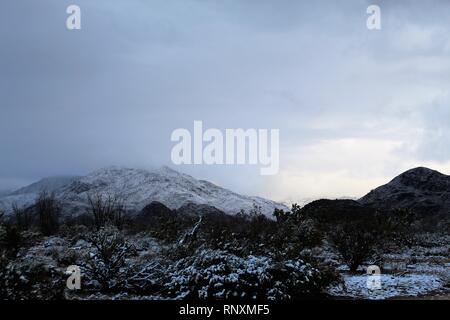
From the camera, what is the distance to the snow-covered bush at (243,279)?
1163 cm

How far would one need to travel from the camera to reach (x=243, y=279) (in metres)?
11.9

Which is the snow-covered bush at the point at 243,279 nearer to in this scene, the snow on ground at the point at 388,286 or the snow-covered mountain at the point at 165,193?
the snow on ground at the point at 388,286

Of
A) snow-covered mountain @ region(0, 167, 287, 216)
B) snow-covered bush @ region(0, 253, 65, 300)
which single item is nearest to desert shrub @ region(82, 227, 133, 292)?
snow-covered bush @ region(0, 253, 65, 300)

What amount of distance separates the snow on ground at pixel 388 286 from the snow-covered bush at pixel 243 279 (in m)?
0.93

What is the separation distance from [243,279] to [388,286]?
15.8 ft

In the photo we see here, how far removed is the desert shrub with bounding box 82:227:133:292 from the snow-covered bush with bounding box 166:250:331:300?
5.31 feet

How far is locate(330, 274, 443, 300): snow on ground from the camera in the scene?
12883mm

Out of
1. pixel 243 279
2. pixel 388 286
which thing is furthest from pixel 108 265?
pixel 388 286

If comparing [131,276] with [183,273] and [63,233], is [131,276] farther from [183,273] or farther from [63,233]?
[63,233]

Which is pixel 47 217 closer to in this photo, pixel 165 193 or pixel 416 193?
pixel 416 193

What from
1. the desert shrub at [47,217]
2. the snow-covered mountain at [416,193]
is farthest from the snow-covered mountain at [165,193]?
the desert shrub at [47,217]

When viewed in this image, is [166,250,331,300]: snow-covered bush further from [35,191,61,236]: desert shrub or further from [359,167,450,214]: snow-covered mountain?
[359,167,450,214]: snow-covered mountain
